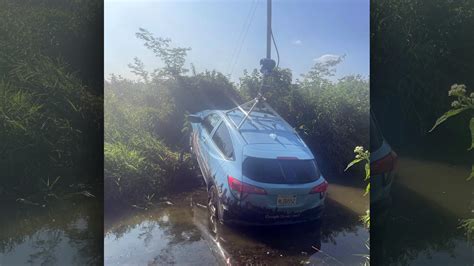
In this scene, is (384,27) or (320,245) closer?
(320,245)

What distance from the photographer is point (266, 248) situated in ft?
10.3

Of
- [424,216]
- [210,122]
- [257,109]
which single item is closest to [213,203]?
[210,122]

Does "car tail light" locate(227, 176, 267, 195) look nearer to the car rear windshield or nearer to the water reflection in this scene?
the car rear windshield

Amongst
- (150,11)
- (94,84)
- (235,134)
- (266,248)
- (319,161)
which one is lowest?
(266,248)

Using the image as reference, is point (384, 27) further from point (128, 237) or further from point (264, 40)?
point (128, 237)

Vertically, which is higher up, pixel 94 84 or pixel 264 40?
pixel 264 40

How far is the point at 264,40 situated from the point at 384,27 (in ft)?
3.44

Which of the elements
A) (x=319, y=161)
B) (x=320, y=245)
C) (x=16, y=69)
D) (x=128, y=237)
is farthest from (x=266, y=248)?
(x=16, y=69)

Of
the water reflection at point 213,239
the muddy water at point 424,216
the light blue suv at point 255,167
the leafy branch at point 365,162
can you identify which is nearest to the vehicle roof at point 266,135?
the light blue suv at point 255,167

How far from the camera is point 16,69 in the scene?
10.6ft

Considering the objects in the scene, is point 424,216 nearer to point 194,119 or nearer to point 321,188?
point 321,188

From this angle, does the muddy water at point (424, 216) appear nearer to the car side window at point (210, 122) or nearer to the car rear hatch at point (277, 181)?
the car rear hatch at point (277, 181)

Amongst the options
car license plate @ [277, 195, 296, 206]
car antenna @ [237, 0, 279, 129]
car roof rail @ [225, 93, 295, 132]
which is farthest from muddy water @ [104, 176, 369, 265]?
car antenna @ [237, 0, 279, 129]

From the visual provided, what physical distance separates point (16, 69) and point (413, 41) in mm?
3275
